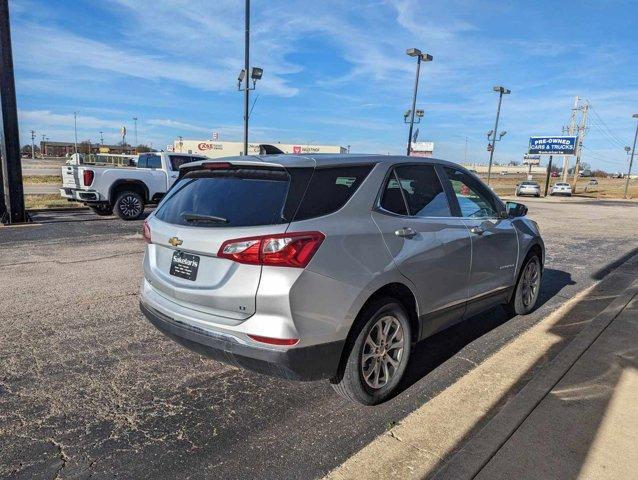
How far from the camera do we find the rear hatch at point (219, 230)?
2820 millimetres

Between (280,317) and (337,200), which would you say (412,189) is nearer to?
(337,200)

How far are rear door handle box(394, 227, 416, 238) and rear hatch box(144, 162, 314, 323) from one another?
0.76 metres

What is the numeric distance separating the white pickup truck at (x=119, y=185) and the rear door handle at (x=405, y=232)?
31.7 feet

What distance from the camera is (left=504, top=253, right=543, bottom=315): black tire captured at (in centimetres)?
519

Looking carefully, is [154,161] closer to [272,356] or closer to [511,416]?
[272,356]

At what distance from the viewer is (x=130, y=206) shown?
13.0 metres

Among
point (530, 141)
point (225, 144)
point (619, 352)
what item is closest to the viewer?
point (619, 352)

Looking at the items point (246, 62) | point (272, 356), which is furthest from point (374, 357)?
point (246, 62)

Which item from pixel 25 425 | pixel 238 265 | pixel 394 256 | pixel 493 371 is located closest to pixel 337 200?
pixel 394 256

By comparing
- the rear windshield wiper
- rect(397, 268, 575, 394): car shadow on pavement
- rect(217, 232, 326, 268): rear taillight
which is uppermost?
the rear windshield wiper

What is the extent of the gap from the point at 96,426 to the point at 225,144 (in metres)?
77.3

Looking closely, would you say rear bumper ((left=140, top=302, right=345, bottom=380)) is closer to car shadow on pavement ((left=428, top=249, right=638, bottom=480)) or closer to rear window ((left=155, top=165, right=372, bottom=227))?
rear window ((left=155, top=165, right=372, bottom=227))

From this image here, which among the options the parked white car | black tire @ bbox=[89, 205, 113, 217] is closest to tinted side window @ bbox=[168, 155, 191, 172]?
black tire @ bbox=[89, 205, 113, 217]

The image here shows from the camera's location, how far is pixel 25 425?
2.93 meters
